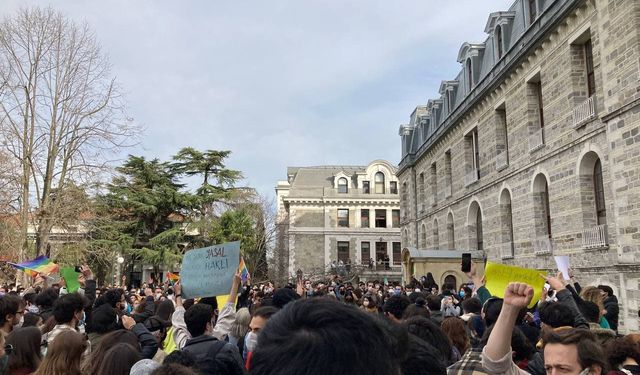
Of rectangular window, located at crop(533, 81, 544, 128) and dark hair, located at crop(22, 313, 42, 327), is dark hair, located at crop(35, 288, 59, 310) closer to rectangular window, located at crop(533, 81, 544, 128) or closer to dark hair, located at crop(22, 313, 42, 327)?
dark hair, located at crop(22, 313, 42, 327)

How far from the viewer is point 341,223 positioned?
54562mm

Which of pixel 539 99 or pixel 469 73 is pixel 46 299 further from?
pixel 469 73

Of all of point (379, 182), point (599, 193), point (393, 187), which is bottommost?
point (599, 193)

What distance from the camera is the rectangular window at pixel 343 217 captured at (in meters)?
54.5

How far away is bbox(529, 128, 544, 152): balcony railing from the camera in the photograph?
1727 cm

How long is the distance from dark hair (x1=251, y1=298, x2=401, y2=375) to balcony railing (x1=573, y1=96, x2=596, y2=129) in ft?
50.6

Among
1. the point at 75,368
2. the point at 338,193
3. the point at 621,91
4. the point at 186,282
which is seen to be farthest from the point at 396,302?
the point at 338,193

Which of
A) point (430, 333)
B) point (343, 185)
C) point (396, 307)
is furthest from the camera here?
point (343, 185)

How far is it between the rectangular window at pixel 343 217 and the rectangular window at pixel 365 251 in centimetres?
280

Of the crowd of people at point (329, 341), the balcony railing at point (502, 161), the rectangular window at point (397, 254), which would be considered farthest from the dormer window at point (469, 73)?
the rectangular window at point (397, 254)

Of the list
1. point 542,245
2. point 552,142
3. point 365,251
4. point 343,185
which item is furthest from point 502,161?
point 343,185

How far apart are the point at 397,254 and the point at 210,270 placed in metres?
49.1

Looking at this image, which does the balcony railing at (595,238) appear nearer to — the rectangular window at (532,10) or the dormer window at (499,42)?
the rectangular window at (532,10)

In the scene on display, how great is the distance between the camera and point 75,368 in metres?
3.34
